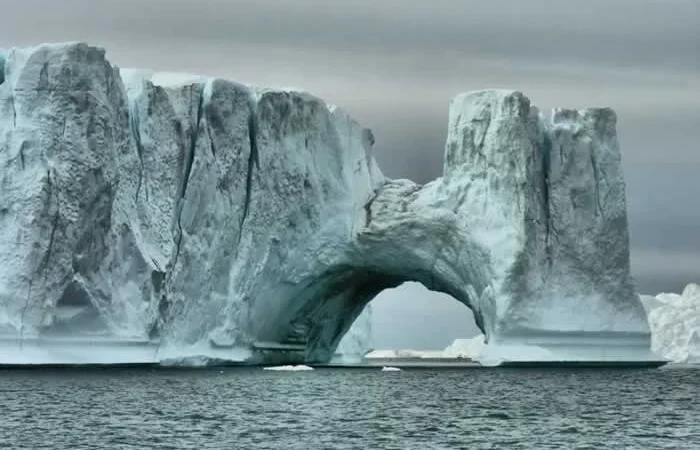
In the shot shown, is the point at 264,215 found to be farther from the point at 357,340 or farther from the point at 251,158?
the point at 357,340

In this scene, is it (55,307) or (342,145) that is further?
(342,145)

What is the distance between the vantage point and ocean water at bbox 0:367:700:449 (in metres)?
25.4

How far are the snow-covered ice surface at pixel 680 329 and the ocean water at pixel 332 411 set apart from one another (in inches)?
1099

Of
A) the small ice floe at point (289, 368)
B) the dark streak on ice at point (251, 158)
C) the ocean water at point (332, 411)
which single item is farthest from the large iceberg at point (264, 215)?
the ocean water at point (332, 411)

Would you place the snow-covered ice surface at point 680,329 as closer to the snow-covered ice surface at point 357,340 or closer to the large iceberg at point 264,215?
the snow-covered ice surface at point 357,340

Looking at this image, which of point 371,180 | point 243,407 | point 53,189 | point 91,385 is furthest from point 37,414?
point 371,180

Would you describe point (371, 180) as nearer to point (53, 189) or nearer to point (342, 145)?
point (342, 145)

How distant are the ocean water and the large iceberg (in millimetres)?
1706

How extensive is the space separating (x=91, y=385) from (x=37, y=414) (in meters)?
7.46

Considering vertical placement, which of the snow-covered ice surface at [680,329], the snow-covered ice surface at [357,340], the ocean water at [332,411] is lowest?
the ocean water at [332,411]

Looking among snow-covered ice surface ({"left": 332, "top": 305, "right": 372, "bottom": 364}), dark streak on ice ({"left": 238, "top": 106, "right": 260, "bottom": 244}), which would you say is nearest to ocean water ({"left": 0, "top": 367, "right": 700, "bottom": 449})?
dark streak on ice ({"left": 238, "top": 106, "right": 260, "bottom": 244})

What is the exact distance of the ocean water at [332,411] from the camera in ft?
83.4

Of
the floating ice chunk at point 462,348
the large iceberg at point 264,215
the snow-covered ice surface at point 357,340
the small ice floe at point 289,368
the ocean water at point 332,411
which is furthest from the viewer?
the floating ice chunk at point 462,348

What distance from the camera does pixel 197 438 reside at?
25.5m
